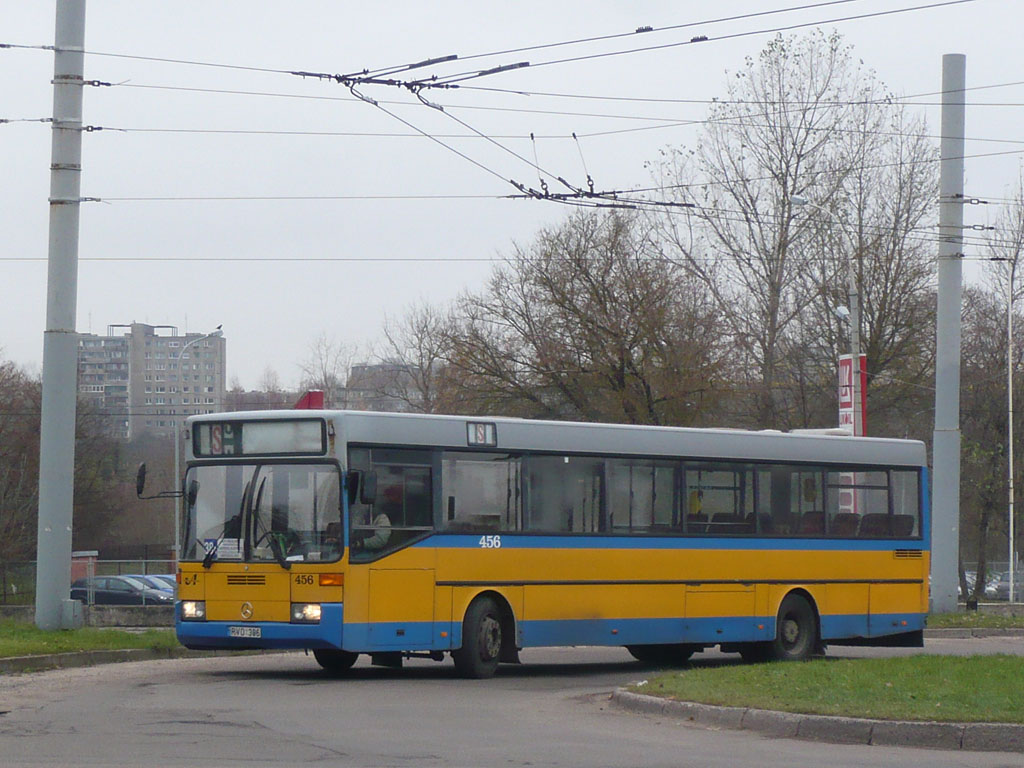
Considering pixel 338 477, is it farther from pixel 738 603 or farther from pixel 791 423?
pixel 791 423

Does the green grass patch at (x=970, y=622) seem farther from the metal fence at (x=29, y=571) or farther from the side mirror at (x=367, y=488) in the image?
the metal fence at (x=29, y=571)

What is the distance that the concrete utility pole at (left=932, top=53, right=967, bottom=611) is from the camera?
91.7ft

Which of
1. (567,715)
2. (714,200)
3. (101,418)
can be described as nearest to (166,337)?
(101,418)

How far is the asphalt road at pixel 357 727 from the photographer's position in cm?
966

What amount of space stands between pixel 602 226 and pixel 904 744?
109 feet

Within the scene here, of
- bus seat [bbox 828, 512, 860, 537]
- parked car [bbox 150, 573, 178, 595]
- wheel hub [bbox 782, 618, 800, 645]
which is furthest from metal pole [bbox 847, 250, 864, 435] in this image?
parked car [bbox 150, 573, 178, 595]

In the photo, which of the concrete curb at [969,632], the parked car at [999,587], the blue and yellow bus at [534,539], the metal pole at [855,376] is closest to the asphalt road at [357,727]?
the blue and yellow bus at [534,539]

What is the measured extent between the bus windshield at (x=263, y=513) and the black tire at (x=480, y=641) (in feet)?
5.94

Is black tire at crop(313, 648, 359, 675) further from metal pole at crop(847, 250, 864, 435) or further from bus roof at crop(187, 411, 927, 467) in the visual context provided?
metal pole at crop(847, 250, 864, 435)

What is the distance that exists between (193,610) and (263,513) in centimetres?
128

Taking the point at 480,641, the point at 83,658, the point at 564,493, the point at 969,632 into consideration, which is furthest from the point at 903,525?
the point at 83,658

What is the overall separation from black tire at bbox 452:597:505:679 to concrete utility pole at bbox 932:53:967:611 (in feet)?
47.1

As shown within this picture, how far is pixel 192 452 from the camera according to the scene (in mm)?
16141

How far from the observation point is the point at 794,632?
1928cm
